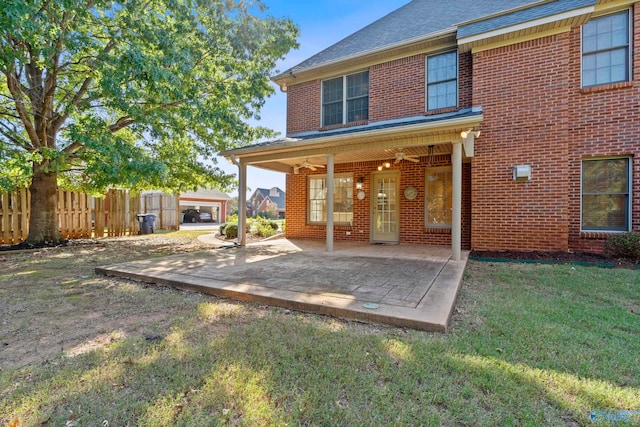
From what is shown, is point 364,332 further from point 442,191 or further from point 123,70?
point 123,70

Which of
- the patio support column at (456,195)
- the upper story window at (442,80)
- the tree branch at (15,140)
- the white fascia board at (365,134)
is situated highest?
the upper story window at (442,80)

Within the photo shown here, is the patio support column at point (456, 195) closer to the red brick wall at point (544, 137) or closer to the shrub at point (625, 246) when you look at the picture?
the red brick wall at point (544, 137)

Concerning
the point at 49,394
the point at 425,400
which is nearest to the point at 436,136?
the point at 425,400

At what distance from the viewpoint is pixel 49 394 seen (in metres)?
1.96

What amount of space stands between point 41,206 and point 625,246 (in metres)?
14.3

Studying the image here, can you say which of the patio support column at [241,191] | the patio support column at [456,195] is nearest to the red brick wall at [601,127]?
the patio support column at [456,195]

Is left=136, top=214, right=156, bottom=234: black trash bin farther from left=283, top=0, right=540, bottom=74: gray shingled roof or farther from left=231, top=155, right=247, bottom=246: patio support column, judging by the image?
left=283, top=0, right=540, bottom=74: gray shingled roof

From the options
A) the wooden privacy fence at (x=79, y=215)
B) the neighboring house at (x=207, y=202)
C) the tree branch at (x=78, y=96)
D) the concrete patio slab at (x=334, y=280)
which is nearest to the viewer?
the concrete patio slab at (x=334, y=280)

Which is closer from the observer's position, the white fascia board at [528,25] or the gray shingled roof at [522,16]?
the white fascia board at [528,25]

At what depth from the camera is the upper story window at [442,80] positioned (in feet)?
26.2

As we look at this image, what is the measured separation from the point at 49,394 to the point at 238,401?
4.12ft

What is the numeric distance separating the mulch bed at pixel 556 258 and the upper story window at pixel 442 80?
4.05m

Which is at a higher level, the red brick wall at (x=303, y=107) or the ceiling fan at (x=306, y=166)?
the red brick wall at (x=303, y=107)

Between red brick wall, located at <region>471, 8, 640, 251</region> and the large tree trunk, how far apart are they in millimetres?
11836
